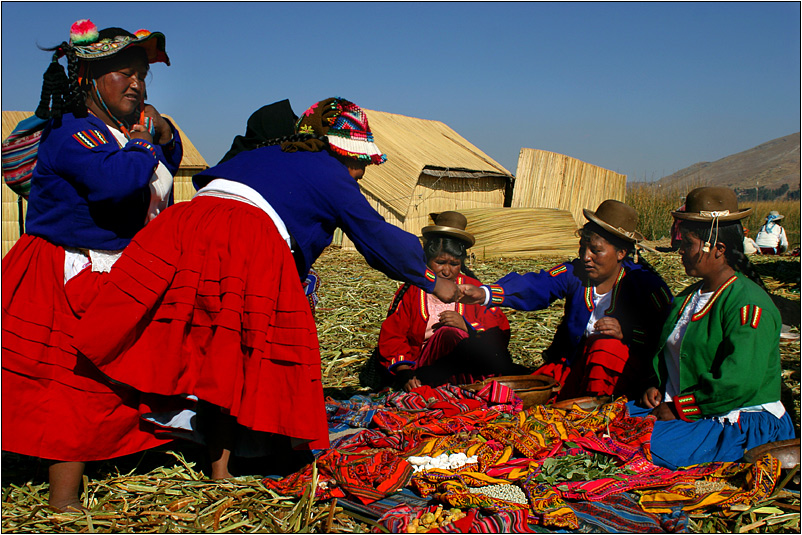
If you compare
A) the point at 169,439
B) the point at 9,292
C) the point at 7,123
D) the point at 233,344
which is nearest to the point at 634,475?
the point at 233,344

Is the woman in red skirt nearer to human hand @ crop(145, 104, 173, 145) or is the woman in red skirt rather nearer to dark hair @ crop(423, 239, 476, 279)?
human hand @ crop(145, 104, 173, 145)

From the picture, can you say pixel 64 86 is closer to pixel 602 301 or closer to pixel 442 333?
pixel 442 333

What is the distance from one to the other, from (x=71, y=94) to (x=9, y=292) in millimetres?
829

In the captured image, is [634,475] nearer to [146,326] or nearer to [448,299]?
[448,299]

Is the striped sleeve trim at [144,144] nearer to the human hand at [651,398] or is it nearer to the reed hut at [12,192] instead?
the human hand at [651,398]

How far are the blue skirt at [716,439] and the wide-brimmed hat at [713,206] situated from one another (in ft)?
3.09

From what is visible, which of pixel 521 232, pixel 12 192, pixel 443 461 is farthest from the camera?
pixel 12 192

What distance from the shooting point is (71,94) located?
2.63 metres

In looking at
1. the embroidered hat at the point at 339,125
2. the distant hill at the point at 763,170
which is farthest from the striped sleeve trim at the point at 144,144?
the distant hill at the point at 763,170

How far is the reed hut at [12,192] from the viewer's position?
38.9 ft

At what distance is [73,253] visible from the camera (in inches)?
105

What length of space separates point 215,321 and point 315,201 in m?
0.66

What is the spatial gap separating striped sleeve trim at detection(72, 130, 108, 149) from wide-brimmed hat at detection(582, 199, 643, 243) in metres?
2.55

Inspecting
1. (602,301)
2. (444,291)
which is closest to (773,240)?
(602,301)
